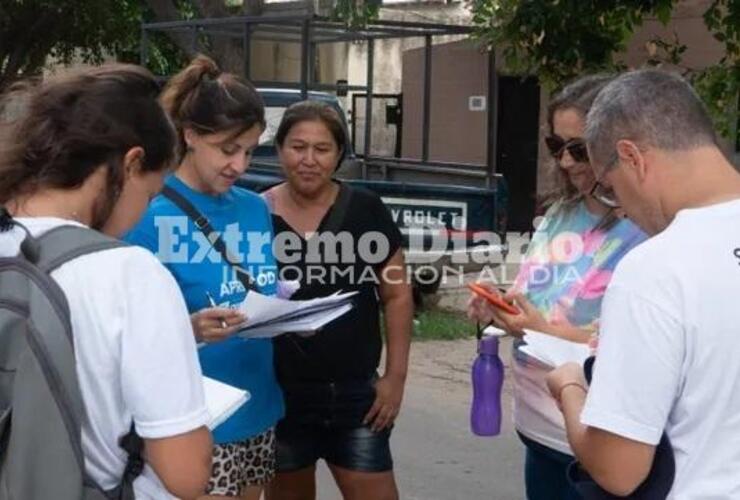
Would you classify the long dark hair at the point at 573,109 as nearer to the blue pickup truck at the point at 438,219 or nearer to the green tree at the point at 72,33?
the blue pickup truck at the point at 438,219

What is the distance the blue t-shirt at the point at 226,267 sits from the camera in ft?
10.4

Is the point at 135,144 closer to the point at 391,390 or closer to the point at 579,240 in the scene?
the point at 579,240

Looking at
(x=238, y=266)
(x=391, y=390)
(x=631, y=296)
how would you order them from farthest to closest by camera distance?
(x=391, y=390) → (x=238, y=266) → (x=631, y=296)

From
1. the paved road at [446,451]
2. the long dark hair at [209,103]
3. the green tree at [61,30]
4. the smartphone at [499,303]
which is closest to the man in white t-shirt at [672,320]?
the smartphone at [499,303]

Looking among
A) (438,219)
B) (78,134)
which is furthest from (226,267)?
(438,219)

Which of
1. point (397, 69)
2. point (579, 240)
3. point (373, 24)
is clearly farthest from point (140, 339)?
point (397, 69)

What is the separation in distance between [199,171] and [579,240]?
42.2 inches

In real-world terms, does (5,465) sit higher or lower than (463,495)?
higher

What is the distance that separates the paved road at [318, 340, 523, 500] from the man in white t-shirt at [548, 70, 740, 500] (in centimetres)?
387

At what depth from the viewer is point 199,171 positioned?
3.24 meters

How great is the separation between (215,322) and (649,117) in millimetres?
1278

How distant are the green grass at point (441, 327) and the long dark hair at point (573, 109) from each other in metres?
6.16

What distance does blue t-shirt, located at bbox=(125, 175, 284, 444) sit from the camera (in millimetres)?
3162

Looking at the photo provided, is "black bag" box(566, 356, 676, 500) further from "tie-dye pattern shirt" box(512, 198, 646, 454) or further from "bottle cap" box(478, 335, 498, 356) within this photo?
"bottle cap" box(478, 335, 498, 356)
